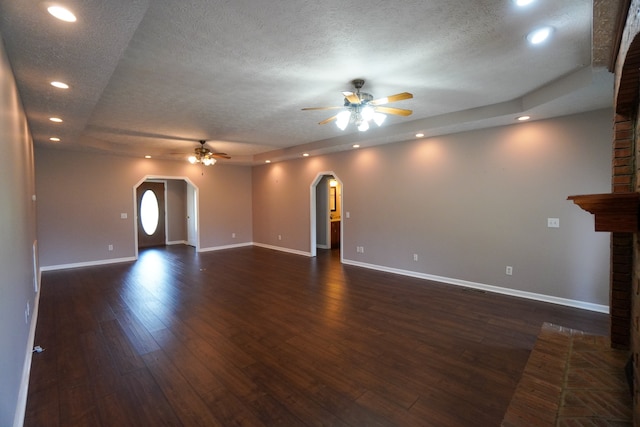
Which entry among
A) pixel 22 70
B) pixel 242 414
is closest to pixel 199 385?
pixel 242 414

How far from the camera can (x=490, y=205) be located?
455cm

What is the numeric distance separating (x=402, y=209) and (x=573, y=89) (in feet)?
10.0

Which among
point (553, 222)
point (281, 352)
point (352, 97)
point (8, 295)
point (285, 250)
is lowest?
point (281, 352)

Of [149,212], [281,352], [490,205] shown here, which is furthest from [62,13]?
[149,212]

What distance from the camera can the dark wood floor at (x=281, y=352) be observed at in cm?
209

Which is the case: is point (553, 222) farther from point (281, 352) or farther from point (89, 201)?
point (89, 201)

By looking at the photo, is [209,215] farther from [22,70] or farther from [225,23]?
[225,23]

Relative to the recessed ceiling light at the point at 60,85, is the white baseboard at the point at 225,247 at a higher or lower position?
lower

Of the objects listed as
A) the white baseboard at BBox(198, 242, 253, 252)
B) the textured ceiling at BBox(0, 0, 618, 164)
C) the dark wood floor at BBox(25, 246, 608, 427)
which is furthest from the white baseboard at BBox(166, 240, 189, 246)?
the textured ceiling at BBox(0, 0, 618, 164)

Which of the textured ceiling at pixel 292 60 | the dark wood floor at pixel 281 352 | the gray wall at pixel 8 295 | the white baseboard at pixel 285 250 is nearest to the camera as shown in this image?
the gray wall at pixel 8 295

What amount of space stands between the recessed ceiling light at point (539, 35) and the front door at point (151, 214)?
10.2 metres

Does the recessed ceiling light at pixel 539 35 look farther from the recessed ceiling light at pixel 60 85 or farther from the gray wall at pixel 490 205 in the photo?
the recessed ceiling light at pixel 60 85

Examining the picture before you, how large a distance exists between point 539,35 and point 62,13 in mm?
3264

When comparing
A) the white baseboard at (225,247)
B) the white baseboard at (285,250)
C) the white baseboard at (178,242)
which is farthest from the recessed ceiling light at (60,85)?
the white baseboard at (178,242)
